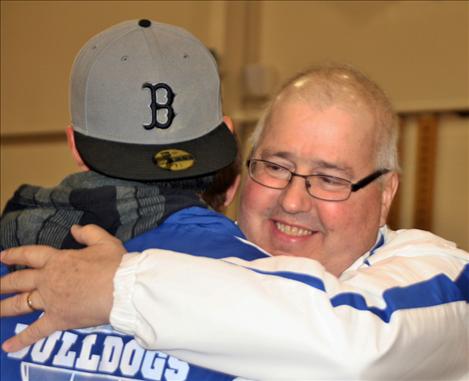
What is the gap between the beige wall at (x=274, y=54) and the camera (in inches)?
210

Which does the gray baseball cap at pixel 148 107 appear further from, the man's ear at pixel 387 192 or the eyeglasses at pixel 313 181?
the man's ear at pixel 387 192

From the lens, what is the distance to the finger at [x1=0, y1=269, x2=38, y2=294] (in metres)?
1.64

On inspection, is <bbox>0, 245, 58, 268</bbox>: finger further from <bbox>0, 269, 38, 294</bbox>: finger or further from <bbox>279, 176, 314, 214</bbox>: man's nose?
<bbox>279, 176, 314, 214</bbox>: man's nose

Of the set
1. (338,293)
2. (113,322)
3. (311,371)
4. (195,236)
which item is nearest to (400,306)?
(338,293)

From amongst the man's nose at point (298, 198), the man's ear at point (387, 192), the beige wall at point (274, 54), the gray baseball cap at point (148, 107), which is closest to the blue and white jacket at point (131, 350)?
the gray baseball cap at point (148, 107)

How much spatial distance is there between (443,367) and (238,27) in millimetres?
4777

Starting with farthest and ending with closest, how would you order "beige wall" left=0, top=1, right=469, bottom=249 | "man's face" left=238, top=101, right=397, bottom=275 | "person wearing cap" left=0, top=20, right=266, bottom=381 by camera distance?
"beige wall" left=0, top=1, right=469, bottom=249, "man's face" left=238, top=101, right=397, bottom=275, "person wearing cap" left=0, top=20, right=266, bottom=381

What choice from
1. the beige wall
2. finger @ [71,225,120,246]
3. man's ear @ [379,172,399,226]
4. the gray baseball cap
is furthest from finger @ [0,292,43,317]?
the beige wall

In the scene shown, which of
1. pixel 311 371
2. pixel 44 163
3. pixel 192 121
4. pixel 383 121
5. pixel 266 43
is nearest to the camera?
pixel 311 371

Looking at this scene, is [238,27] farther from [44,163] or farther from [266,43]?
[44,163]

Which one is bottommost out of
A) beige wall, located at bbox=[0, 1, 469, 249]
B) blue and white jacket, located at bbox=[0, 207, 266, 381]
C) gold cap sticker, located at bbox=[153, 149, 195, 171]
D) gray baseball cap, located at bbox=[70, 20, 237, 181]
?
beige wall, located at bbox=[0, 1, 469, 249]

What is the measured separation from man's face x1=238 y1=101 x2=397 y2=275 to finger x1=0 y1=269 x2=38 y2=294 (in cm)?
73

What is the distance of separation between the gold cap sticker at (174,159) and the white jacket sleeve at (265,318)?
182 millimetres

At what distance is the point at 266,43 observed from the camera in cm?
622
